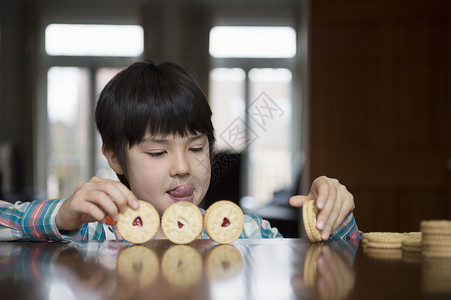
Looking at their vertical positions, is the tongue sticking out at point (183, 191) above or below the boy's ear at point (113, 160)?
below

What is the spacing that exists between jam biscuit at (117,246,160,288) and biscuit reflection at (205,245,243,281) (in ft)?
0.22

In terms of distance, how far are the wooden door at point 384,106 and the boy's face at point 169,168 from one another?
2.30 metres

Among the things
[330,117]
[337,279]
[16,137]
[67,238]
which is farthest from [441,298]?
[16,137]

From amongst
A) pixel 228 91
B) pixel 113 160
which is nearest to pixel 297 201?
pixel 113 160

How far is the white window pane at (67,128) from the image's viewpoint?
769 centimetres

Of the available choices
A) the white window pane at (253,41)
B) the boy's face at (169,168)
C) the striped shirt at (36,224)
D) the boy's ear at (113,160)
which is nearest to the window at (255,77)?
the white window pane at (253,41)

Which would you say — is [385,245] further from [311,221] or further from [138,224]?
[138,224]

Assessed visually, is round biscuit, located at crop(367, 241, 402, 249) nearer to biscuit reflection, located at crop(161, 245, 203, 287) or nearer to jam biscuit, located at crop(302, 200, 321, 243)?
jam biscuit, located at crop(302, 200, 321, 243)

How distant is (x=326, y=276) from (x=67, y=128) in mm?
7677

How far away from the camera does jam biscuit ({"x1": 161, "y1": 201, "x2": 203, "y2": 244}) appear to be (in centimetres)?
86

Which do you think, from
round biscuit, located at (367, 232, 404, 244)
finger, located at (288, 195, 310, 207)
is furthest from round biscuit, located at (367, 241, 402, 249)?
finger, located at (288, 195, 310, 207)

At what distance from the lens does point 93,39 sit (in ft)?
25.5

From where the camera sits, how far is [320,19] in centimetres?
347

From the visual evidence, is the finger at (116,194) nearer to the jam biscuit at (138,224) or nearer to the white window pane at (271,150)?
the jam biscuit at (138,224)
